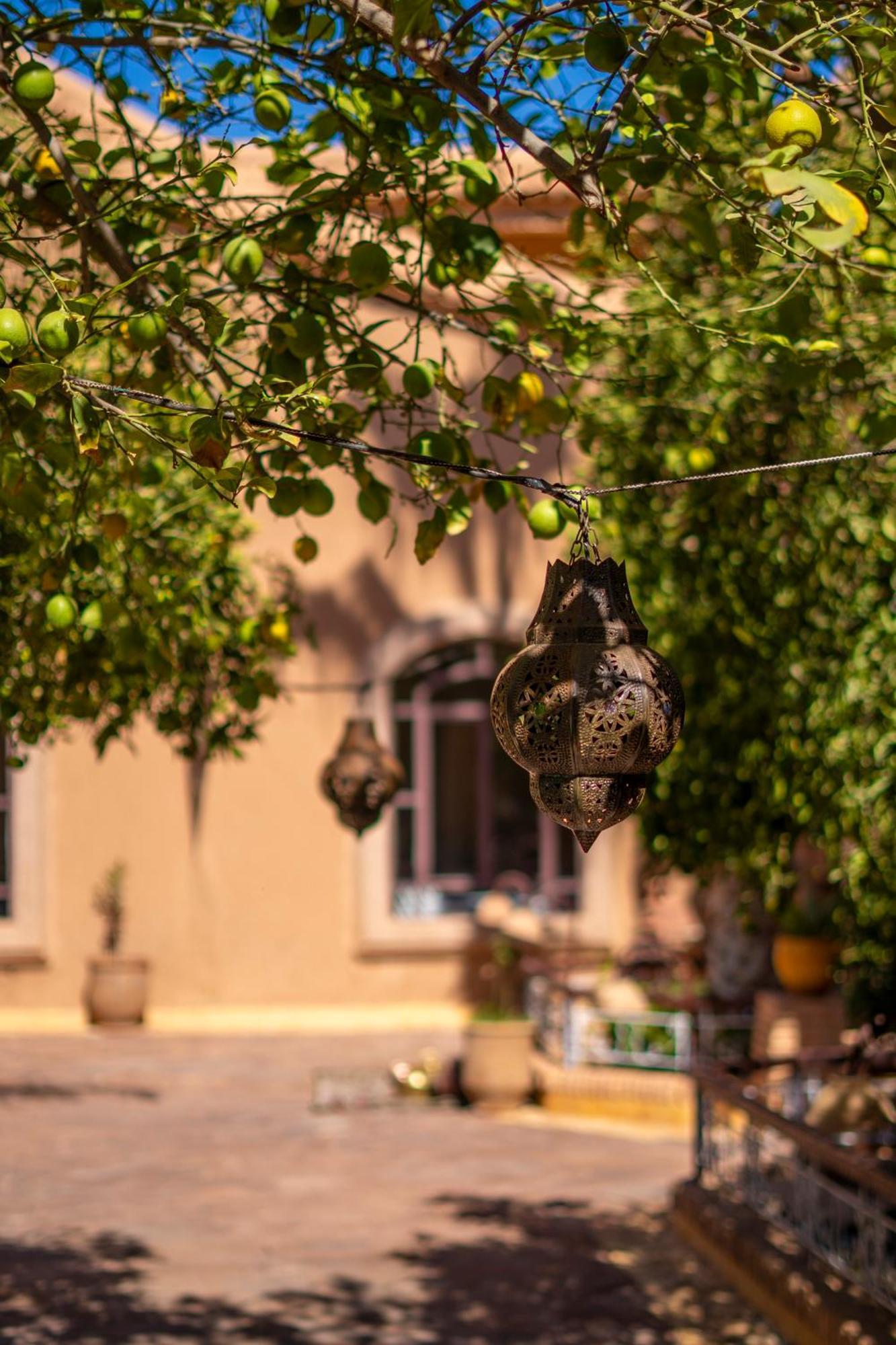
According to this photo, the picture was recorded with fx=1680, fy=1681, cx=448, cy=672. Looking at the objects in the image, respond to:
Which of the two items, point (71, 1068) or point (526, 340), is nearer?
point (526, 340)

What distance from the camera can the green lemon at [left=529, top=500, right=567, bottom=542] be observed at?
164 inches

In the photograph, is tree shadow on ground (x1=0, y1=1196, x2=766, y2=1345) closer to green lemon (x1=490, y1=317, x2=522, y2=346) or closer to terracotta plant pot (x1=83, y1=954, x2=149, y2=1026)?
green lemon (x1=490, y1=317, x2=522, y2=346)

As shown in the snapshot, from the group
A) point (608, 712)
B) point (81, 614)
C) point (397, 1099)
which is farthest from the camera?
point (397, 1099)

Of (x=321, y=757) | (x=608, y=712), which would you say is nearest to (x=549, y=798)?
(x=608, y=712)

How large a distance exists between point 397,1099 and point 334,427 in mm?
8783

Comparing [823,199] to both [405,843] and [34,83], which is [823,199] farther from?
[405,843]

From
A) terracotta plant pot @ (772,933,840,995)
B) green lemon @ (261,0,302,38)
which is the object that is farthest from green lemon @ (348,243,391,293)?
terracotta plant pot @ (772,933,840,995)

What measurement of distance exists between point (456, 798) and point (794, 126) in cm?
1322

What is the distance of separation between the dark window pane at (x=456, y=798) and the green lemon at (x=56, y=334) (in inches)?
498

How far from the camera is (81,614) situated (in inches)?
194

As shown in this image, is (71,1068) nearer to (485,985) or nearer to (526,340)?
(485,985)

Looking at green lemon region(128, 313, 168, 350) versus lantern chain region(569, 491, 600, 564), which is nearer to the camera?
lantern chain region(569, 491, 600, 564)

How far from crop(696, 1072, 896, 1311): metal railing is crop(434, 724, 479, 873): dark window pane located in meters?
6.97

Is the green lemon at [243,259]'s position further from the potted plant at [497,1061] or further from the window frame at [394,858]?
the window frame at [394,858]
